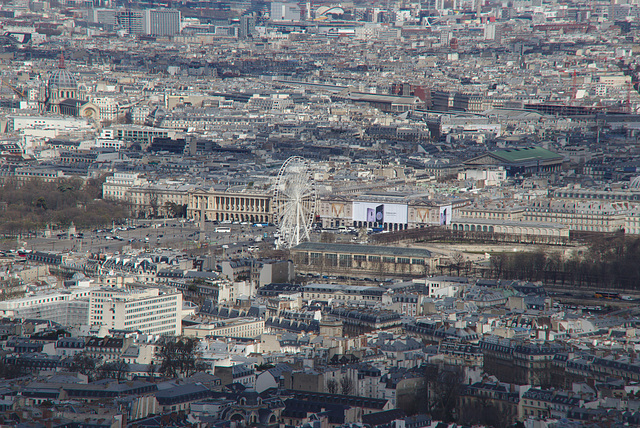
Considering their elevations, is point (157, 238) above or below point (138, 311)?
below

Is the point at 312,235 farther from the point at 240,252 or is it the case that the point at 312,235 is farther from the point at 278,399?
the point at 278,399

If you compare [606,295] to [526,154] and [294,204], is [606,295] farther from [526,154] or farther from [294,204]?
[526,154]

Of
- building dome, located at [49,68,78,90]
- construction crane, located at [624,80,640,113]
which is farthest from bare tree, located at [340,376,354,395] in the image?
building dome, located at [49,68,78,90]

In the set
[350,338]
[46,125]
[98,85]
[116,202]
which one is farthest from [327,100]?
[350,338]

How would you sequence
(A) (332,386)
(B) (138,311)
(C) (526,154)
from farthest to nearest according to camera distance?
(C) (526,154) < (B) (138,311) < (A) (332,386)

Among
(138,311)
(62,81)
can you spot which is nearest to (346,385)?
(138,311)

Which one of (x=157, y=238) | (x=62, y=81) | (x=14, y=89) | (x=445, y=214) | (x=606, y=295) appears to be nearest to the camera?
(x=606, y=295)

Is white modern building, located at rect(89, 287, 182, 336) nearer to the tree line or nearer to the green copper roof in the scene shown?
the tree line
